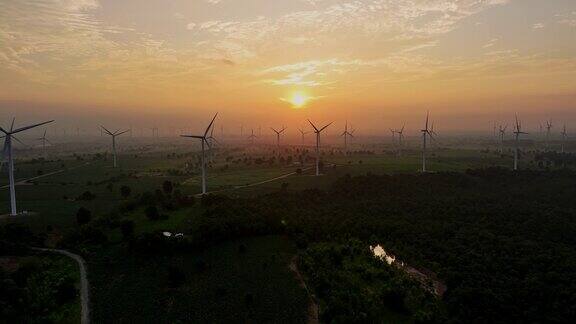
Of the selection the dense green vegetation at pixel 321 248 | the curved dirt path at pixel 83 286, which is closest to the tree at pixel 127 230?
the dense green vegetation at pixel 321 248

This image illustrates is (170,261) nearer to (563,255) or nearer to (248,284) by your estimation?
(248,284)

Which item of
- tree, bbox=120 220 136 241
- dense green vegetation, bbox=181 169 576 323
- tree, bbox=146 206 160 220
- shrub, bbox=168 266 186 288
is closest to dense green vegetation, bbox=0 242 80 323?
shrub, bbox=168 266 186 288

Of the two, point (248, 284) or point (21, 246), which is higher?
point (21, 246)

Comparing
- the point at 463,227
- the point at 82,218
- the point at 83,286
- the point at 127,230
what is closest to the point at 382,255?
the point at 463,227

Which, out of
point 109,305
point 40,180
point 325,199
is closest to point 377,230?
point 325,199

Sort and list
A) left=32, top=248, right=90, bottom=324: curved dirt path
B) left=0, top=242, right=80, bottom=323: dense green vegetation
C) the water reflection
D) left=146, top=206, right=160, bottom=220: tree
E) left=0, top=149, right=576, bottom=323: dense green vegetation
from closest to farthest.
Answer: left=0, top=242, right=80, bottom=323: dense green vegetation, left=32, top=248, right=90, bottom=324: curved dirt path, left=0, top=149, right=576, bottom=323: dense green vegetation, the water reflection, left=146, top=206, right=160, bottom=220: tree

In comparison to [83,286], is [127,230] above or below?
above

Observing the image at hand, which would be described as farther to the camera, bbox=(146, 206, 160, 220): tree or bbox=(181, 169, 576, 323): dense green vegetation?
bbox=(146, 206, 160, 220): tree

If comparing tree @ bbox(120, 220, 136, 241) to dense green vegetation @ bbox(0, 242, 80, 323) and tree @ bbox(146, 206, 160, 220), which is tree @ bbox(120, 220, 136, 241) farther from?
dense green vegetation @ bbox(0, 242, 80, 323)

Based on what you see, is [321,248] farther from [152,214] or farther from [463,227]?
[152,214]

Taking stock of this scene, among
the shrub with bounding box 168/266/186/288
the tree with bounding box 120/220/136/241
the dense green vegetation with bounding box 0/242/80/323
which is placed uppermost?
the tree with bounding box 120/220/136/241

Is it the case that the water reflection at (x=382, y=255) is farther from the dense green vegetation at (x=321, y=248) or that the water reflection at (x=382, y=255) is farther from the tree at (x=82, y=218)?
the tree at (x=82, y=218)
